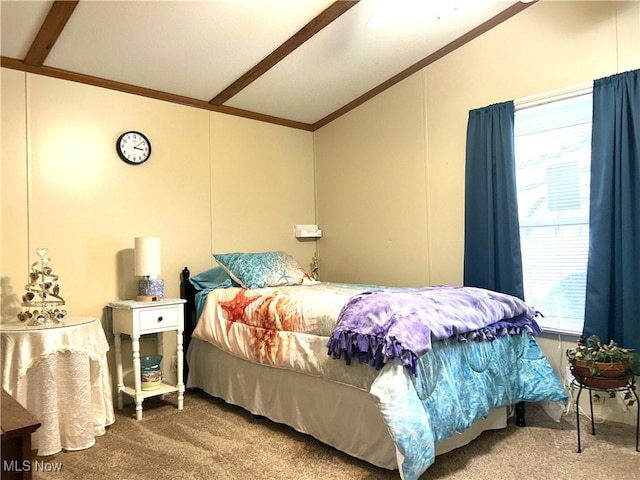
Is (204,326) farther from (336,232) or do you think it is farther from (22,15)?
(22,15)

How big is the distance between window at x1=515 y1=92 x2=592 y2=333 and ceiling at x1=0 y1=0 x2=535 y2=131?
0.85 metres

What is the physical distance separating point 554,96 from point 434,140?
94 centimetres

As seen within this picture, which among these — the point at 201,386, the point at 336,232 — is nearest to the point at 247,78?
the point at 336,232

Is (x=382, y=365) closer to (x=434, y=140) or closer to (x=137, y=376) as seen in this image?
(x=137, y=376)

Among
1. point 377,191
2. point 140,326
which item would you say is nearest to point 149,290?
point 140,326

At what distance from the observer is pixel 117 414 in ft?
10.3

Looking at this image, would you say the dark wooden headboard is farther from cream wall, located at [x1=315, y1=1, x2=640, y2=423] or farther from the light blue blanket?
the light blue blanket

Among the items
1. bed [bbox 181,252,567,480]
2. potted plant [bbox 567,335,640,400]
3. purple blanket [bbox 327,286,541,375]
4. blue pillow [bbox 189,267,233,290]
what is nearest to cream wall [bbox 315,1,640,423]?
potted plant [bbox 567,335,640,400]

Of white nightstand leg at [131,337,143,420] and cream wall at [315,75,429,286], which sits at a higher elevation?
cream wall at [315,75,429,286]


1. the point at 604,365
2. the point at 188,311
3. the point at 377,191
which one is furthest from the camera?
the point at 377,191

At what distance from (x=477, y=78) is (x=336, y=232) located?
188 centimetres

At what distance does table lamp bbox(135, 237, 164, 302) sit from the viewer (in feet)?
10.5

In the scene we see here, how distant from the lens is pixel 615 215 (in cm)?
274

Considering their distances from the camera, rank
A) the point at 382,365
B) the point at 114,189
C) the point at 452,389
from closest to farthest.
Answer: the point at 382,365
the point at 452,389
the point at 114,189
